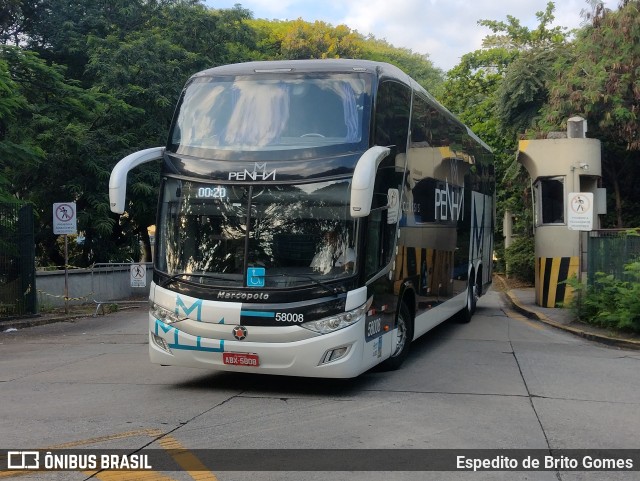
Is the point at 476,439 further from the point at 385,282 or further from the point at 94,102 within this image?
the point at 94,102

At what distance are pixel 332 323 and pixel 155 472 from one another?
3.06 m

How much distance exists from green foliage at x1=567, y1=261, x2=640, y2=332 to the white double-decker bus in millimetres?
5895

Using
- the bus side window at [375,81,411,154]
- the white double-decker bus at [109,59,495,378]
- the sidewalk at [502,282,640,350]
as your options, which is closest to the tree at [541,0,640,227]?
the sidewalk at [502,282,640,350]

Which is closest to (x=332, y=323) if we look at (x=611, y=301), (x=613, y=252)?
(x=611, y=301)

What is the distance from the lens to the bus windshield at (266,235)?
8633 mm

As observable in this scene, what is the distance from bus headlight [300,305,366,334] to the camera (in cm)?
845

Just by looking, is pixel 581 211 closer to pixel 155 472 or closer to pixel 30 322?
pixel 155 472

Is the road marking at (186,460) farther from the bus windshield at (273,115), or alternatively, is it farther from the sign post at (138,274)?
the sign post at (138,274)

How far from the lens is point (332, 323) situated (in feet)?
27.8

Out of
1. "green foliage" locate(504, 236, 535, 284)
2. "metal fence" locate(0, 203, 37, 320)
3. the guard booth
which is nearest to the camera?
"metal fence" locate(0, 203, 37, 320)

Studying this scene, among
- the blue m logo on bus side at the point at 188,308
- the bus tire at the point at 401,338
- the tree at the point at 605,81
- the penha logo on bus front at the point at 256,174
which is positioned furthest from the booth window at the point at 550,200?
the blue m logo on bus side at the point at 188,308

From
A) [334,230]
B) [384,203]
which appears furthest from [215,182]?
[384,203]

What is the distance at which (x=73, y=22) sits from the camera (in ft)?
100

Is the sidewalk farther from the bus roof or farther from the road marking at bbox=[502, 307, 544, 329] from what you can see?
the bus roof
